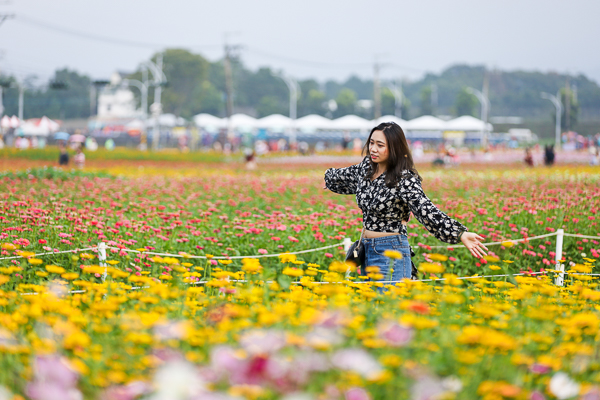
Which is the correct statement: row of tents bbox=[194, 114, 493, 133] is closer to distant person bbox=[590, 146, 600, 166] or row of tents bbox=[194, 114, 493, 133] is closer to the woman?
distant person bbox=[590, 146, 600, 166]

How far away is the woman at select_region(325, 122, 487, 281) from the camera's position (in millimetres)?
3822

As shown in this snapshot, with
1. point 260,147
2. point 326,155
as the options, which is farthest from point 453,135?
point 260,147

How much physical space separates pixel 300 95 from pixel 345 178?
103517 millimetres

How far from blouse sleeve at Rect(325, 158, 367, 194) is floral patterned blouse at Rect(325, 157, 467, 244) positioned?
0.03 metres

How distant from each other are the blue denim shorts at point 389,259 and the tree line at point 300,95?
5939cm

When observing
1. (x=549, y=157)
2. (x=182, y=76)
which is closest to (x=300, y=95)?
(x=182, y=76)

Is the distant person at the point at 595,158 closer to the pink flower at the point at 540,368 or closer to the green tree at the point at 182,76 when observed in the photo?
the pink flower at the point at 540,368

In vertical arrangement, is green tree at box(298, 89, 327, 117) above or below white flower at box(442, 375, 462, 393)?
above

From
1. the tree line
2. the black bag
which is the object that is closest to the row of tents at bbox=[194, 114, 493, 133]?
the tree line

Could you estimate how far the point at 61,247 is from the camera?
18.5ft

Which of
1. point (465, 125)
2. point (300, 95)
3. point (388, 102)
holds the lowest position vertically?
point (465, 125)

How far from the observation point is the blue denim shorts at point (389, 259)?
395cm

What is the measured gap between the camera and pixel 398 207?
3.97 metres

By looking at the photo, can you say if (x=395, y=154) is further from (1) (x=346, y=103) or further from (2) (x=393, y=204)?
(1) (x=346, y=103)
